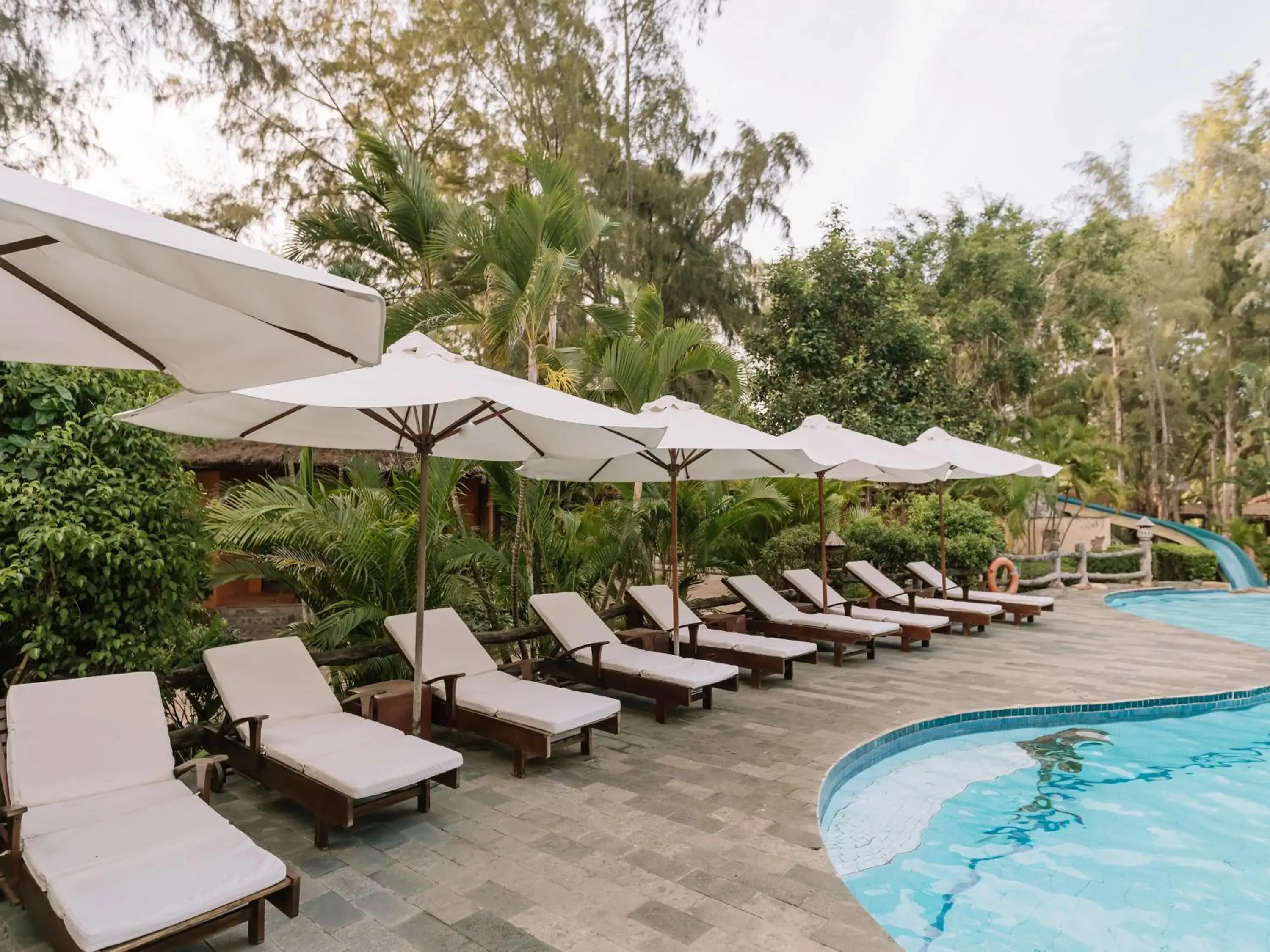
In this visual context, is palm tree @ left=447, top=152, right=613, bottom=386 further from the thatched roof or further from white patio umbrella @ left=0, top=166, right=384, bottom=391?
the thatched roof

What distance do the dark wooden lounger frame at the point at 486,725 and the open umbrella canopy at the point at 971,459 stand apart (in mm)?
6355

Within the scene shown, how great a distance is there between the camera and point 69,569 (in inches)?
165

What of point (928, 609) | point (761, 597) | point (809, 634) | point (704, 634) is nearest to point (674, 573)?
point (704, 634)

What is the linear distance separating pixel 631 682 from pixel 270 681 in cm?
272

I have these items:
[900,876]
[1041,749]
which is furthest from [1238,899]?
[1041,749]

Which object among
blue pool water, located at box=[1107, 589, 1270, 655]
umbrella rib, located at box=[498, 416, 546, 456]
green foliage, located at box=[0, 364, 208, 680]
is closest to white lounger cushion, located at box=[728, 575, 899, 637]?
umbrella rib, located at box=[498, 416, 546, 456]

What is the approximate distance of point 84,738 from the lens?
11.8 feet

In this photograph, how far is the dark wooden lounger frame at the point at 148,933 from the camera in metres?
2.57

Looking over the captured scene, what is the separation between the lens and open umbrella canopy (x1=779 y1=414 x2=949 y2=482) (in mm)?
8234

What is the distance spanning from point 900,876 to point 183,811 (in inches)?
138

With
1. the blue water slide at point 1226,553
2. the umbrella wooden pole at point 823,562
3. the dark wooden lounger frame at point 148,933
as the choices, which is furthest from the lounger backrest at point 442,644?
the blue water slide at point 1226,553

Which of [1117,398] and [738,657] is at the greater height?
[1117,398]

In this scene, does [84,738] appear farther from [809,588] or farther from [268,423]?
[809,588]

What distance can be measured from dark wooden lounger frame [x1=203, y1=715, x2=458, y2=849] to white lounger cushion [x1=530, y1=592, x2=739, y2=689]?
1930 mm
